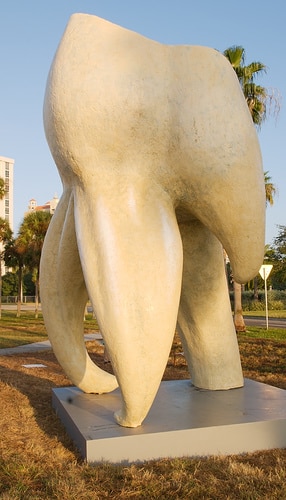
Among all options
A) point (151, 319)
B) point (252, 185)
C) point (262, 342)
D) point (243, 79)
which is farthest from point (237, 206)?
point (243, 79)

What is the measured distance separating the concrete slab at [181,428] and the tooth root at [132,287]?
0.29 metres

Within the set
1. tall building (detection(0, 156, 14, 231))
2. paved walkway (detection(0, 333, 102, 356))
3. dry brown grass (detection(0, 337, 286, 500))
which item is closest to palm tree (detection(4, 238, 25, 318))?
paved walkway (detection(0, 333, 102, 356))

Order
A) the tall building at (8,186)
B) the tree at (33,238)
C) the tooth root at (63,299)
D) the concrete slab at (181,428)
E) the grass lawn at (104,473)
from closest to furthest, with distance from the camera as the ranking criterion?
the grass lawn at (104,473)
the concrete slab at (181,428)
the tooth root at (63,299)
the tree at (33,238)
the tall building at (8,186)

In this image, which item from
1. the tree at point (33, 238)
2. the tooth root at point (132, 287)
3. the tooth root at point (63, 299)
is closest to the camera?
the tooth root at point (132, 287)

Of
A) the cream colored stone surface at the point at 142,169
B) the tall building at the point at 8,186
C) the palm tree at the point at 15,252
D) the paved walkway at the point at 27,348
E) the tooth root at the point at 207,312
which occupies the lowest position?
the paved walkway at the point at 27,348

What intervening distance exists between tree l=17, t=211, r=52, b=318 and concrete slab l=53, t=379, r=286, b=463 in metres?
25.0

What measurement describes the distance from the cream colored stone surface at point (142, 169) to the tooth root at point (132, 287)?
0.01 m

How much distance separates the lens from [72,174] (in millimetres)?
5301

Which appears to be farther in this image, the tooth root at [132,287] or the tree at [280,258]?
the tree at [280,258]

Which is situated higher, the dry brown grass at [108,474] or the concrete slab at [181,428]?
the concrete slab at [181,428]

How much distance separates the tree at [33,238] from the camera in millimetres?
31219

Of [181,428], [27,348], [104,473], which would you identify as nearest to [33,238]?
[27,348]

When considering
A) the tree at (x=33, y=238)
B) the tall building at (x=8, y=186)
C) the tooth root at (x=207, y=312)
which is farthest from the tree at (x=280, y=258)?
the tall building at (x=8, y=186)

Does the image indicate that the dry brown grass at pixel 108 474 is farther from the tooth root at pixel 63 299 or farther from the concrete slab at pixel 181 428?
the tooth root at pixel 63 299
